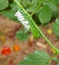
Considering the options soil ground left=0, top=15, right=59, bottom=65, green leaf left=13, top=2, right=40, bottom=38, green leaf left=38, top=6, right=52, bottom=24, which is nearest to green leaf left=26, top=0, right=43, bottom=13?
green leaf left=38, top=6, right=52, bottom=24

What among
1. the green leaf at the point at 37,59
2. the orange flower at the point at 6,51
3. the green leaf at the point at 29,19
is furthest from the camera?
the orange flower at the point at 6,51

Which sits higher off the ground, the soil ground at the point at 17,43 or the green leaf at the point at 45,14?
the green leaf at the point at 45,14

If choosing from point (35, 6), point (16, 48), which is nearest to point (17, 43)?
point (16, 48)

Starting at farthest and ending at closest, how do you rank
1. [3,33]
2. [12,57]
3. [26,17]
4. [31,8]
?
1. [3,33]
2. [12,57]
3. [31,8]
4. [26,17]

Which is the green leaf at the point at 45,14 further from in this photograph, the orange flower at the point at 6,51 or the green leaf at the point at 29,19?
the orange flower at the point at 6,51

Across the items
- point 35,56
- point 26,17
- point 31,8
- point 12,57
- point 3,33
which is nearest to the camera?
point 26,17

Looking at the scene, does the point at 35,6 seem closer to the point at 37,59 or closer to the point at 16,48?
the point at 37,59

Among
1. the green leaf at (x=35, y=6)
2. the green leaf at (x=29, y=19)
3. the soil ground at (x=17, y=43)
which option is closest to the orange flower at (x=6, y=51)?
the soil ground at (x=17, y=43)

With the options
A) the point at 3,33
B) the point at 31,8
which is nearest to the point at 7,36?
the point at 3,33

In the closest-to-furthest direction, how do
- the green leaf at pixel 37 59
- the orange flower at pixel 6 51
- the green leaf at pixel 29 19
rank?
the green leaf at pixel 29 19 → the green leaf at pixel 37 59 → the orange flower at pixel 6 51

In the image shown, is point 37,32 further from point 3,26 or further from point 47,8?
point 3,26

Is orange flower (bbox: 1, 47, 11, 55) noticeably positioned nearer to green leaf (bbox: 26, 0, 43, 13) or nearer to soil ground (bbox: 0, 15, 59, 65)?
soil ground (bbox: 0, 15, 59, 65)
